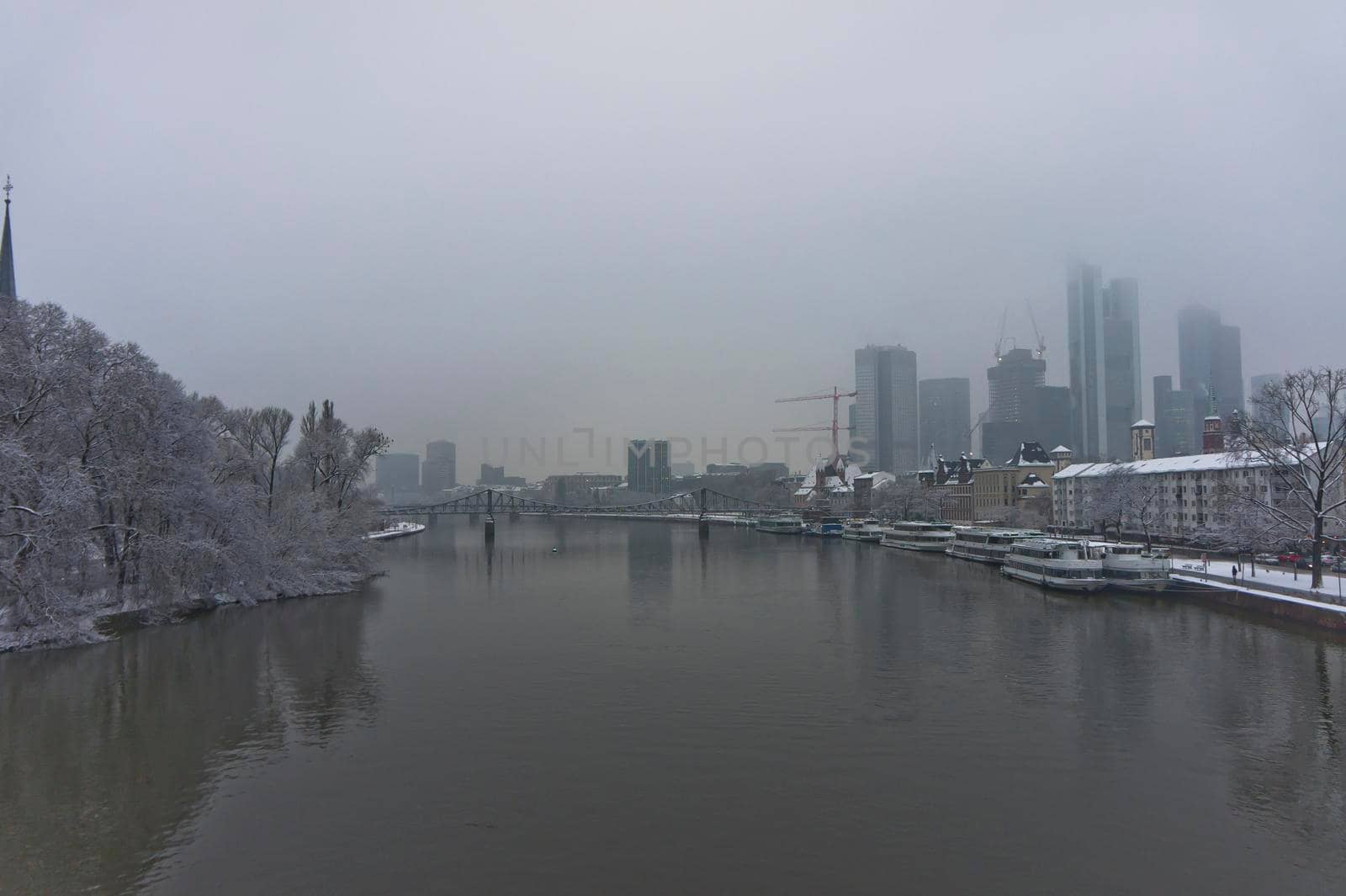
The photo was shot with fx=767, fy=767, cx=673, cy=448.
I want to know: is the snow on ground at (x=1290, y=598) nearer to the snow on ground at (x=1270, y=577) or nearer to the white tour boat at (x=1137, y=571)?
the snow on ground at (x=1270, y=577)

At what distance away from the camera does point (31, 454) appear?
82.9 feet

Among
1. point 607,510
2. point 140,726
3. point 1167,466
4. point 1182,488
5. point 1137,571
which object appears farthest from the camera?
point 607,510

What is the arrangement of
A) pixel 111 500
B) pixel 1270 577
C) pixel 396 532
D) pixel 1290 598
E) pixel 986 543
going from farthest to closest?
pixel 396 532 → pixel 986 543 → pixel 1270 577 → pixel 1290 598 → pixel 111 500

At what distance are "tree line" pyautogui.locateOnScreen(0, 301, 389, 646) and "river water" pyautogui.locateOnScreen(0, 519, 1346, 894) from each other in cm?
266

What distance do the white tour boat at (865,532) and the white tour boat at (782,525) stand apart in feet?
42.2

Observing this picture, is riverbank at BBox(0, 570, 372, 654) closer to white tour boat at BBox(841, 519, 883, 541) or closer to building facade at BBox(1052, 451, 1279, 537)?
building facade at BBox(1052, 451, 1279, 537)

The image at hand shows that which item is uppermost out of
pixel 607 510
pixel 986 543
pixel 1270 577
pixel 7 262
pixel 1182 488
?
pixel 7 262

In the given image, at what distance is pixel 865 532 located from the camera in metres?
93.2

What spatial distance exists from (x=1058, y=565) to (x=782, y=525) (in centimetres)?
7998

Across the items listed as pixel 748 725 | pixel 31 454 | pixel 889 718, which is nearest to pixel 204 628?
pixel 31 454

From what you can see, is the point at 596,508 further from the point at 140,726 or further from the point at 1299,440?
the point at 140,726

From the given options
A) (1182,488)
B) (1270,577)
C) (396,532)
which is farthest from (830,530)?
(1270,577)

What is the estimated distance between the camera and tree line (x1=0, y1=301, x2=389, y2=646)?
2508 cm

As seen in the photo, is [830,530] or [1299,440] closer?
[1299,440]
